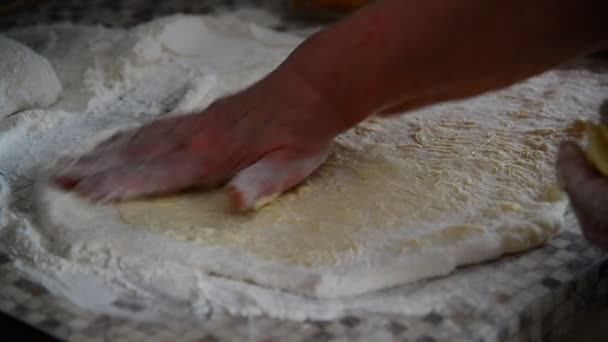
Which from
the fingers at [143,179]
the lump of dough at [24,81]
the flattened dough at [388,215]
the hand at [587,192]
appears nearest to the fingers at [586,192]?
the hand at [587,192]

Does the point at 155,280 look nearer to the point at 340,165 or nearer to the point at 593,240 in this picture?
the point at 340,165

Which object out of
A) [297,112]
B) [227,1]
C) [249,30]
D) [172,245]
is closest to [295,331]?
[172,245]

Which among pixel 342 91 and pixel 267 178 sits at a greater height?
pixel 342 91

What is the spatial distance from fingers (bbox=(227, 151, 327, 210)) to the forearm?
8cm

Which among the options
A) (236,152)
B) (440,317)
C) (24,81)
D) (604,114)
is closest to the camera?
(440,317)

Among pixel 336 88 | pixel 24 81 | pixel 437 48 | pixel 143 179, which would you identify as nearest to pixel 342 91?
pixel 336 88

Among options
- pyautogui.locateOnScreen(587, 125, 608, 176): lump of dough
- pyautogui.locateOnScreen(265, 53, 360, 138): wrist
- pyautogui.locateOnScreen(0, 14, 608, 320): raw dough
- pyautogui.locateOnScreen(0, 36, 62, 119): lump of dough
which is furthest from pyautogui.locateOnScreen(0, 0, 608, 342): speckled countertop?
pyautogui.locateOnScreen(0, 36, 62, 119): lump of dough

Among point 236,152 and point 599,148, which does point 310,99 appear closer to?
point 236,152

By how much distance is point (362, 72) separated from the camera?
94 cm

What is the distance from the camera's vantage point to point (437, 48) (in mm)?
892

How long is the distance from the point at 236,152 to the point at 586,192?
1.39ft

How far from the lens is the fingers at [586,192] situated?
0.78m

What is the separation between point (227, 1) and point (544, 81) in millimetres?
930

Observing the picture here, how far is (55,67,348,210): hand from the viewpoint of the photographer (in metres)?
0.97
